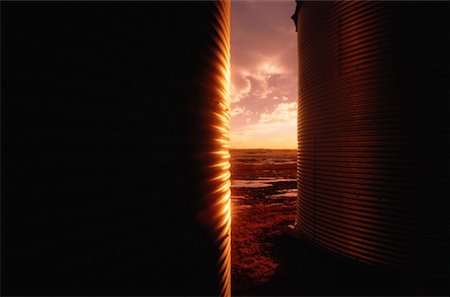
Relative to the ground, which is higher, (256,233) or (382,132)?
(382,132)

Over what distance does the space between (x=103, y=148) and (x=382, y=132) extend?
6.55 meters

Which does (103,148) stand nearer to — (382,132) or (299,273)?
(382,132)

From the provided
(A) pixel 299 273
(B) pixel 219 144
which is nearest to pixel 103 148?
(B) pixel 219 144

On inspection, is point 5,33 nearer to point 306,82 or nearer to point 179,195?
point 179,195

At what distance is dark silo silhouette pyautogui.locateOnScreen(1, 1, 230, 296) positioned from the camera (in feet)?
4.26

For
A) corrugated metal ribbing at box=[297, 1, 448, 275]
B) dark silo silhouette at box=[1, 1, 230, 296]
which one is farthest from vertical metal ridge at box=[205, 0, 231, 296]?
corrugated metal ribbing at box=[297, 1, 448, 275]

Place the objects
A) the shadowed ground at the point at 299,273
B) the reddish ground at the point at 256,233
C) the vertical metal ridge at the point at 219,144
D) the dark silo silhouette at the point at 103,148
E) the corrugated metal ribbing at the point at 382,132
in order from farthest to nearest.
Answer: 1. the reddish ground at the point at 256,233
2. the shadowed ground at the point at 299,273
3. the corrugated metal ribbing at the point at 382,132
4. the vertical metal ridge at the point at 219,144
5. the dark silo silhouette at the point at 103,148

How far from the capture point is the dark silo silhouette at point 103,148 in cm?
130

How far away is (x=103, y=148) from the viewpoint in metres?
1.58

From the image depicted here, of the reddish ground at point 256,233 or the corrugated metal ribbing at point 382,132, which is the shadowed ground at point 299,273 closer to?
the reddish ground at point 256,233

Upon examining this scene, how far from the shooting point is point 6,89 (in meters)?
1.25

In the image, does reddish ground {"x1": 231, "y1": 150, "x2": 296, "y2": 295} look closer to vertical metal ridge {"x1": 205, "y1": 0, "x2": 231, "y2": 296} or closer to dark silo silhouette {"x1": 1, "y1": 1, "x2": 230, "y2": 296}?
vertical metal ridge {"x1": 205, "y1": 0, "x2": 231, "y2": 296}

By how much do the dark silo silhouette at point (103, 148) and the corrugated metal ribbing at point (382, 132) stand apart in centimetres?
556

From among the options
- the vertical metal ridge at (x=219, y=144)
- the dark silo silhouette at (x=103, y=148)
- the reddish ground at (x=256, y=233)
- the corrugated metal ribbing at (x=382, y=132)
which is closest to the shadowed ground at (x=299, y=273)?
the reddish ground at (x=256, y=233)
